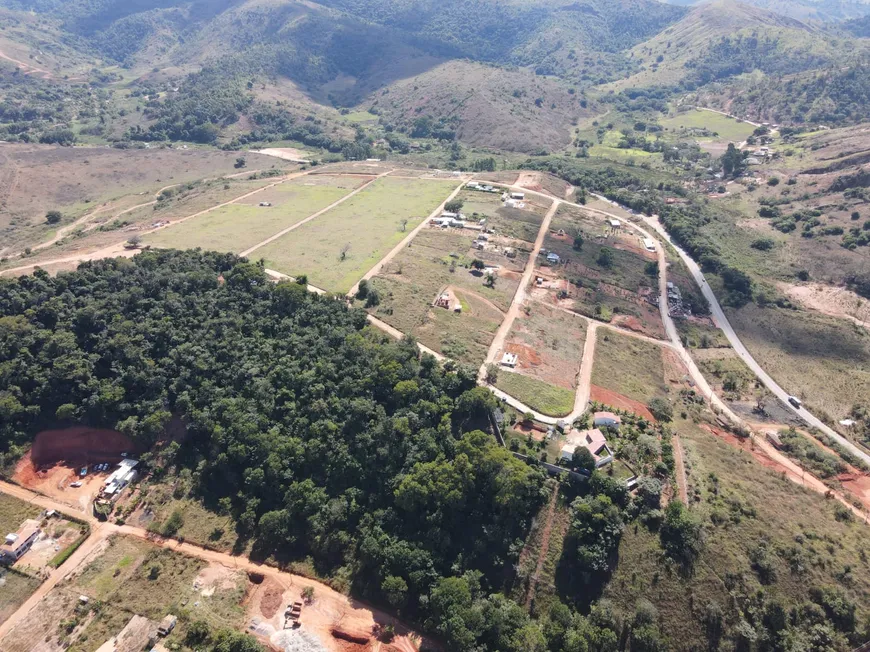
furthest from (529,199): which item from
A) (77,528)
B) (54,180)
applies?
(54,180)

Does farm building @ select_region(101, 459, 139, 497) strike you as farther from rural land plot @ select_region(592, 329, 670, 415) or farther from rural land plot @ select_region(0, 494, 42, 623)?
rural land plot @ select_region(592, 329, 670, 415)

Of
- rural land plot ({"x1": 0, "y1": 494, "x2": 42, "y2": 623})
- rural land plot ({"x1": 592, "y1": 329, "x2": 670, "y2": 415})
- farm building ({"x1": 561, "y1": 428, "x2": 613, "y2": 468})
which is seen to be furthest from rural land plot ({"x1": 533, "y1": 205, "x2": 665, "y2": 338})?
rural land plot ({"x1": 0, "y1": 494, "x2": 42, "y2": 623})

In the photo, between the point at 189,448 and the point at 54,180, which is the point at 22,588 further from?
the point at 54,180

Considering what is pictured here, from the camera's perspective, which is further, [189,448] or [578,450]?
[189,448]

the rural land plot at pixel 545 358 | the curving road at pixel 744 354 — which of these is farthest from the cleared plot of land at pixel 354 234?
the curving road at pixel 744 354

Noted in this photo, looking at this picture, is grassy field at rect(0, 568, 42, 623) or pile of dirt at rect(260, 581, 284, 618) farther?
pile of dirt at rect(260, 581, 284, 618)

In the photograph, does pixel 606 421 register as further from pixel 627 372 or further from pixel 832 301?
pixel 832 301

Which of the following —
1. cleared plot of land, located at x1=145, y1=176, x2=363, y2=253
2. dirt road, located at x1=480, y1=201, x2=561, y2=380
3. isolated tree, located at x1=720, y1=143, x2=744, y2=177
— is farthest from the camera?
isolated tree, located at x1=720, y1=143, x2=744, y2=177
